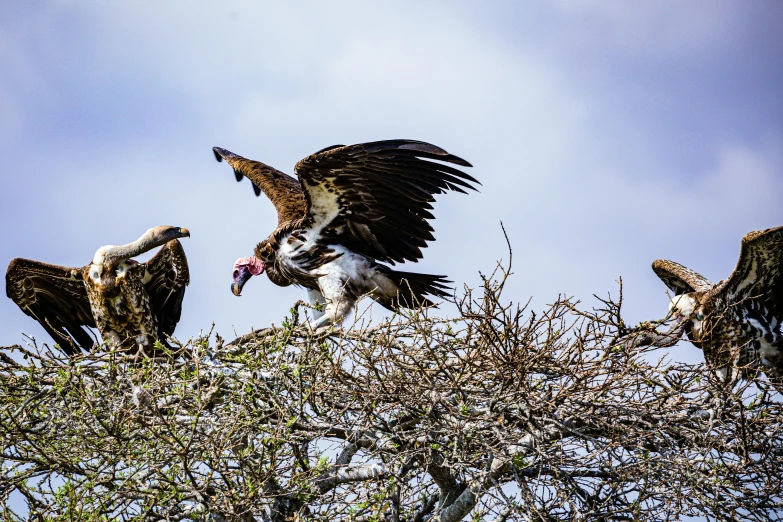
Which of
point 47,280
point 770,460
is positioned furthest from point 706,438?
point 47,280

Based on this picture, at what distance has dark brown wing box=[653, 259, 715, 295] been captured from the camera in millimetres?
7508

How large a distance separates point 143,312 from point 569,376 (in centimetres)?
402

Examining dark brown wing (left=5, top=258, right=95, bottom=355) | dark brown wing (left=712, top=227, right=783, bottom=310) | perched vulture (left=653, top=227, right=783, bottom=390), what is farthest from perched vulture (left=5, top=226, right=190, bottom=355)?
dark brown wing (left=712, top=227, right=783, bottom=310)

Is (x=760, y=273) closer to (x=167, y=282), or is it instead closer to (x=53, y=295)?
(x=167, y=282)

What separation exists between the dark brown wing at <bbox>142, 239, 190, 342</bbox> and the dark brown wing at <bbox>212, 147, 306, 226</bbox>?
0.82m

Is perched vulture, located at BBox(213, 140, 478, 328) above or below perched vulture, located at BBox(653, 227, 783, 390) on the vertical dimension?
above

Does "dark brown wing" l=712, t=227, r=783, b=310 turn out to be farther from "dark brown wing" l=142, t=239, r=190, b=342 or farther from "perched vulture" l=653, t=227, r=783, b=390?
"dark brown wing" l=142, t=239, r=190, b=342

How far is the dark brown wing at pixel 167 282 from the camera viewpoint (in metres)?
7.36


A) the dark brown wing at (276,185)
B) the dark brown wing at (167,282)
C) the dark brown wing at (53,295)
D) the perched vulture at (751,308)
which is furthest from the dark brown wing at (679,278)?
the dark brown wing at (53,295)

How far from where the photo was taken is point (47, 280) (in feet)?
24.7

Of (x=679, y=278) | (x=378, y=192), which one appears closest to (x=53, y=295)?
(x=378, y=192)

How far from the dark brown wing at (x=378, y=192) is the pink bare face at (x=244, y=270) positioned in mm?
665

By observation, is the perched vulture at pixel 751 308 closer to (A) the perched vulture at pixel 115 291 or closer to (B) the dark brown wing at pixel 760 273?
(B) the dark brown wing at pixel 760 273

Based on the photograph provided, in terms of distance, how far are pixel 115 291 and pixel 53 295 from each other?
79 cm
